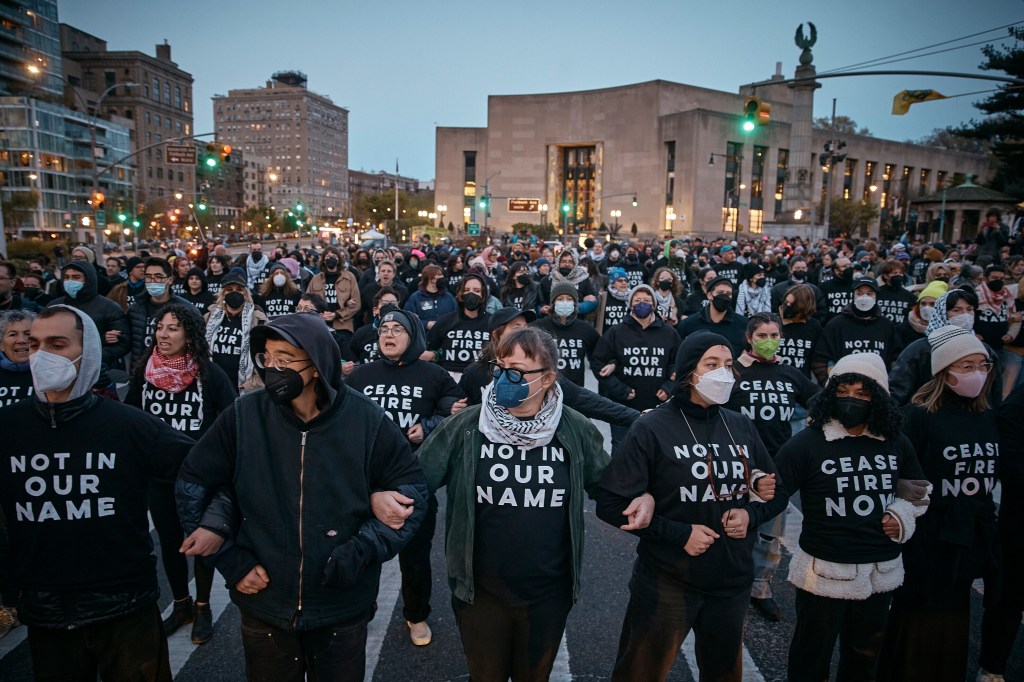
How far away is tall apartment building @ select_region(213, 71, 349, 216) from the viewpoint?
17250cm

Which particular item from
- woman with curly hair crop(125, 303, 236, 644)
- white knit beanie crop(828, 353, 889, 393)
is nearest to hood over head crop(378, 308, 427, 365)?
woman with curly hair crop(125, 303, 236, 644)

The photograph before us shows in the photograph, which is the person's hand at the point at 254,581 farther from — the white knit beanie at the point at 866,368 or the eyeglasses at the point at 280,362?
the white knit beanie at the point at 866,368

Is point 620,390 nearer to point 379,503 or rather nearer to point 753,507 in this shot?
point 753,507

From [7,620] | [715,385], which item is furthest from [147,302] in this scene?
[715,385]

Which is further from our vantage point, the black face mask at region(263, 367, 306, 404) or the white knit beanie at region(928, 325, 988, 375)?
the white knit beanie at region(928, 325, 988, 375)

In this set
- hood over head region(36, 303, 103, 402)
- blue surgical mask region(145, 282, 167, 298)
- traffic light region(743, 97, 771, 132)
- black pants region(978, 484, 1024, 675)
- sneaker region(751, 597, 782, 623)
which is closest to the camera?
hood over head region(36, 303, 103, 402)

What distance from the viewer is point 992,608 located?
3.61 meters

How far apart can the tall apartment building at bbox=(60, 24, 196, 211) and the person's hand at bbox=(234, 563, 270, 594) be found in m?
111

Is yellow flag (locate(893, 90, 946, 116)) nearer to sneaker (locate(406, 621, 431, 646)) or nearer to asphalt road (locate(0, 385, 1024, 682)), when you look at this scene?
asphalt road (locate(0, 385, 1024, 682))

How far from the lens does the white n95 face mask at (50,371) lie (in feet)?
9.00

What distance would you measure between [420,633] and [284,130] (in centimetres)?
19101

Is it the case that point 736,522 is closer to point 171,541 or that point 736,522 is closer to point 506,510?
point 506,510

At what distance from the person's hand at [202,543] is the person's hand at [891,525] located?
3.07 m

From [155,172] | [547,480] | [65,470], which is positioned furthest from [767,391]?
[155,172]
